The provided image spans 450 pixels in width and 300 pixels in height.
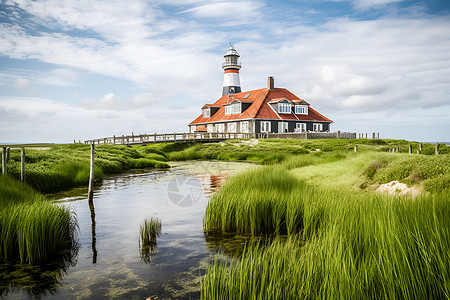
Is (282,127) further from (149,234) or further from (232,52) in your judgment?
(149,234)

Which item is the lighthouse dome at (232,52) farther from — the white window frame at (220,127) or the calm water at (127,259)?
the calm water at (127,259)

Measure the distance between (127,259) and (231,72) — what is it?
2220 inches

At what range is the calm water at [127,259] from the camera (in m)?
5.47

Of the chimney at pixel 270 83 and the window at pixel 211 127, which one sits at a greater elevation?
the chimney at pixel 270 83

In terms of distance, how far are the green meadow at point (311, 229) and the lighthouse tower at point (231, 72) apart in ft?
150

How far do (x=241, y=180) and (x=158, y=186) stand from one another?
6802mm

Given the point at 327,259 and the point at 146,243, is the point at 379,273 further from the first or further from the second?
the point at 146,243

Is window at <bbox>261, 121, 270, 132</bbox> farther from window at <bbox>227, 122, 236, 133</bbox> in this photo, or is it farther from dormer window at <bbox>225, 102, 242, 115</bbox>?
window at <bbox>227, 122, 236, 133</bbox>

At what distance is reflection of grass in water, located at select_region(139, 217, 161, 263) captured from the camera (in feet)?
23.2

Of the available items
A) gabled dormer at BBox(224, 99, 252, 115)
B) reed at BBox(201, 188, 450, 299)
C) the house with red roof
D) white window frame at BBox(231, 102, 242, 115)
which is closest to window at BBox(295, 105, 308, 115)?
the house with red roof

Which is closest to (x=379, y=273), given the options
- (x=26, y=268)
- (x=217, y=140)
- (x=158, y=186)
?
(x=26, y=268)

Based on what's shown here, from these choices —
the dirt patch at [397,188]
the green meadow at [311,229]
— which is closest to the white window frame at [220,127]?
the green meadow at [311,229]

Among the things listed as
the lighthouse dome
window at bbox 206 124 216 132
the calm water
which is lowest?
the calm water

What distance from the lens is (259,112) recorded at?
50000 mm
